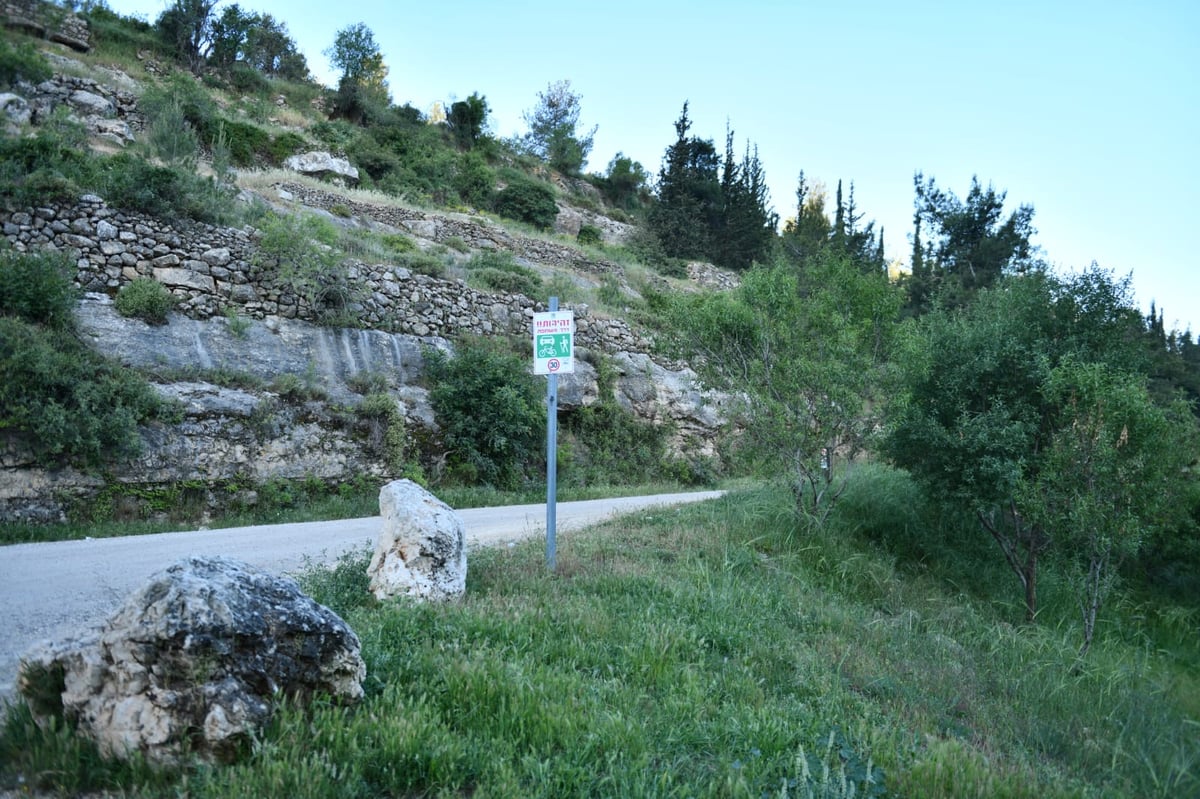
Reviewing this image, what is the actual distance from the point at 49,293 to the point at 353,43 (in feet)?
130

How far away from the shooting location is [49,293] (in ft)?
34.4

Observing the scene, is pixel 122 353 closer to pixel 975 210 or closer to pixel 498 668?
pixel 498 668

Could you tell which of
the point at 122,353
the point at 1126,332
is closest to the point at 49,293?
the point at 122,353

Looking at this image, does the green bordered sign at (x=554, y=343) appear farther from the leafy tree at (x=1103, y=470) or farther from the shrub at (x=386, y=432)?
the shrub at (x=386, y=432)

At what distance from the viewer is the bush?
35.5m

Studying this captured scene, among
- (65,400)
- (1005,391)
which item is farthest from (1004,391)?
(65,400)

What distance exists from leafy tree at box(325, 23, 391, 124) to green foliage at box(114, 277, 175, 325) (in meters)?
27.6

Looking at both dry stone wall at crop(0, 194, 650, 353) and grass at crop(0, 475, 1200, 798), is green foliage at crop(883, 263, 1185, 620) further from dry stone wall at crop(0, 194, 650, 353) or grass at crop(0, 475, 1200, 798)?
dry stone wall at crop(0, 194, 650, 353)

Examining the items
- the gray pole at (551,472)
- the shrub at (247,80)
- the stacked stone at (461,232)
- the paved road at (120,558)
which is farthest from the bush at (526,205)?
the gray pole at (551,472)

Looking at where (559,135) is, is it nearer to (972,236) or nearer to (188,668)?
(972,236)

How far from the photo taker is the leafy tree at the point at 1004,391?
986 cm

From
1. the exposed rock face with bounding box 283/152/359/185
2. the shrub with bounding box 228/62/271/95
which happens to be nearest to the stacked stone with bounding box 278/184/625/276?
the exposed rock face with bounding box 283/152/359/185

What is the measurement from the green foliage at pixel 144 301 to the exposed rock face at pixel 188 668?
10685mm

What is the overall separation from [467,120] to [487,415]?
→ 32.6m
